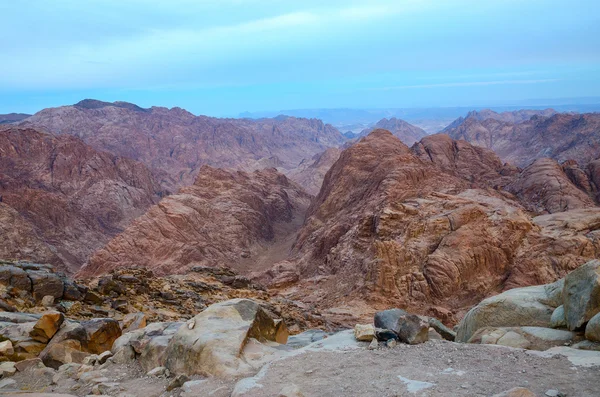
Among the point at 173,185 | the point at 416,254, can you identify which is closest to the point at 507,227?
the point at 416,254

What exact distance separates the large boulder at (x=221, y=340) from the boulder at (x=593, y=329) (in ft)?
24.2

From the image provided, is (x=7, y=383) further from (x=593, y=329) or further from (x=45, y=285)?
(x=593, y=329)

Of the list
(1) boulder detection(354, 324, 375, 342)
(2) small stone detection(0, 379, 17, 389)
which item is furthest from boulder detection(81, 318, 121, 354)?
(1) boulder detection(354, 324, 375, 342)

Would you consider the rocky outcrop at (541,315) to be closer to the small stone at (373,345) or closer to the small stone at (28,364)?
the small stone at (373,345)

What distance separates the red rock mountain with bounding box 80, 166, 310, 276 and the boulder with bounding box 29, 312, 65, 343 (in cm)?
3364

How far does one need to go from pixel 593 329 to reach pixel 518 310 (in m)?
3.12

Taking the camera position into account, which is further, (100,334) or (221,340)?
(100,334)

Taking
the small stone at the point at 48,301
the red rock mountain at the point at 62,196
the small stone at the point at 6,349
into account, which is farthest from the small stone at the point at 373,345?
the red rock mountain at the point at 62,196

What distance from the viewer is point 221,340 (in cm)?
1051

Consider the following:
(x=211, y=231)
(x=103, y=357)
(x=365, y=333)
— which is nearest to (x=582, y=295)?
(x=365, y=333)

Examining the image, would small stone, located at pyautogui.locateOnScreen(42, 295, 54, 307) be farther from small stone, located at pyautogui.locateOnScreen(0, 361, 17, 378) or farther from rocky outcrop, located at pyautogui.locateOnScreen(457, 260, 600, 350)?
rocky outcrop, located at pyautogui.locateOnScreen(457, 260, 600, 350)

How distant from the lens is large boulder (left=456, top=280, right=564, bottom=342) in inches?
489

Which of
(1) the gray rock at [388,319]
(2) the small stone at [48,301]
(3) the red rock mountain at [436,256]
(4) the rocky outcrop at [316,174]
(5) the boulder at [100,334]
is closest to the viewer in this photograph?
(1) the gray rock at [388,319]

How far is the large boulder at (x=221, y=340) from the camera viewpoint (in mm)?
9875
